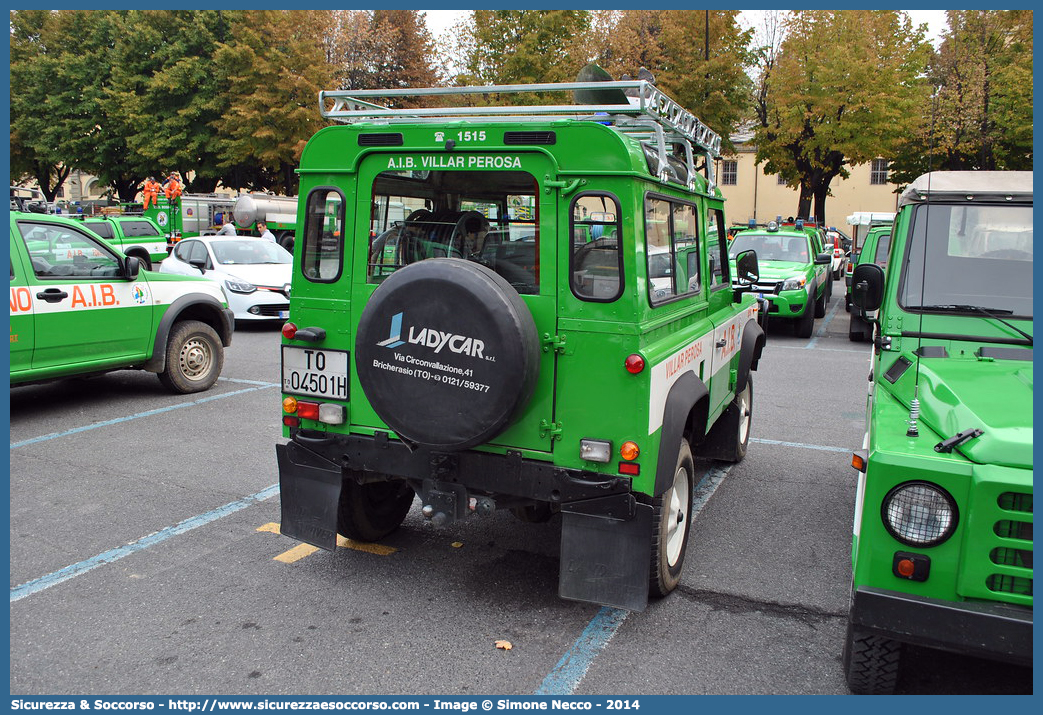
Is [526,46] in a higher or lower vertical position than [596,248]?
higher

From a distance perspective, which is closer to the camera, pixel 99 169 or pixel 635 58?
pixel 635 58

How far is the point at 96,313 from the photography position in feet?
24.7

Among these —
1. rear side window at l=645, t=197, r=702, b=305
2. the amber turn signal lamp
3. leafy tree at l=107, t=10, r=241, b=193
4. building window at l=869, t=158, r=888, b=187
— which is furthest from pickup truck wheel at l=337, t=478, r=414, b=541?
building window at l=869, t=158, r=888, b=187

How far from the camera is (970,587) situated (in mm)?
2689

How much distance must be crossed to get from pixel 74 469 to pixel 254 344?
6159 millimetres

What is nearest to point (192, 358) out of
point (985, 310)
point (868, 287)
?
point (868, 287)

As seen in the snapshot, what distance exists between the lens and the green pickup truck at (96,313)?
698cm

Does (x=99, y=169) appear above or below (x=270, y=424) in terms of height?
above

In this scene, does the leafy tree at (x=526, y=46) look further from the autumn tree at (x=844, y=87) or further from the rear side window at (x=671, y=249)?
the rear side window at (x=671, y=249)

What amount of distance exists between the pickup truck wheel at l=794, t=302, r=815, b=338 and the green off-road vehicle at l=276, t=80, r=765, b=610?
989 centimetres

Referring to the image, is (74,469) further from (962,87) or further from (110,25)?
(110,25)

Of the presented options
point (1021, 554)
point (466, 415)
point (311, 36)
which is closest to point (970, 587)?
point (1021, 554)

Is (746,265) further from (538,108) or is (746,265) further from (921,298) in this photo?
(538,108)

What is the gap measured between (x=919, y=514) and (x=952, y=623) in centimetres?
37
